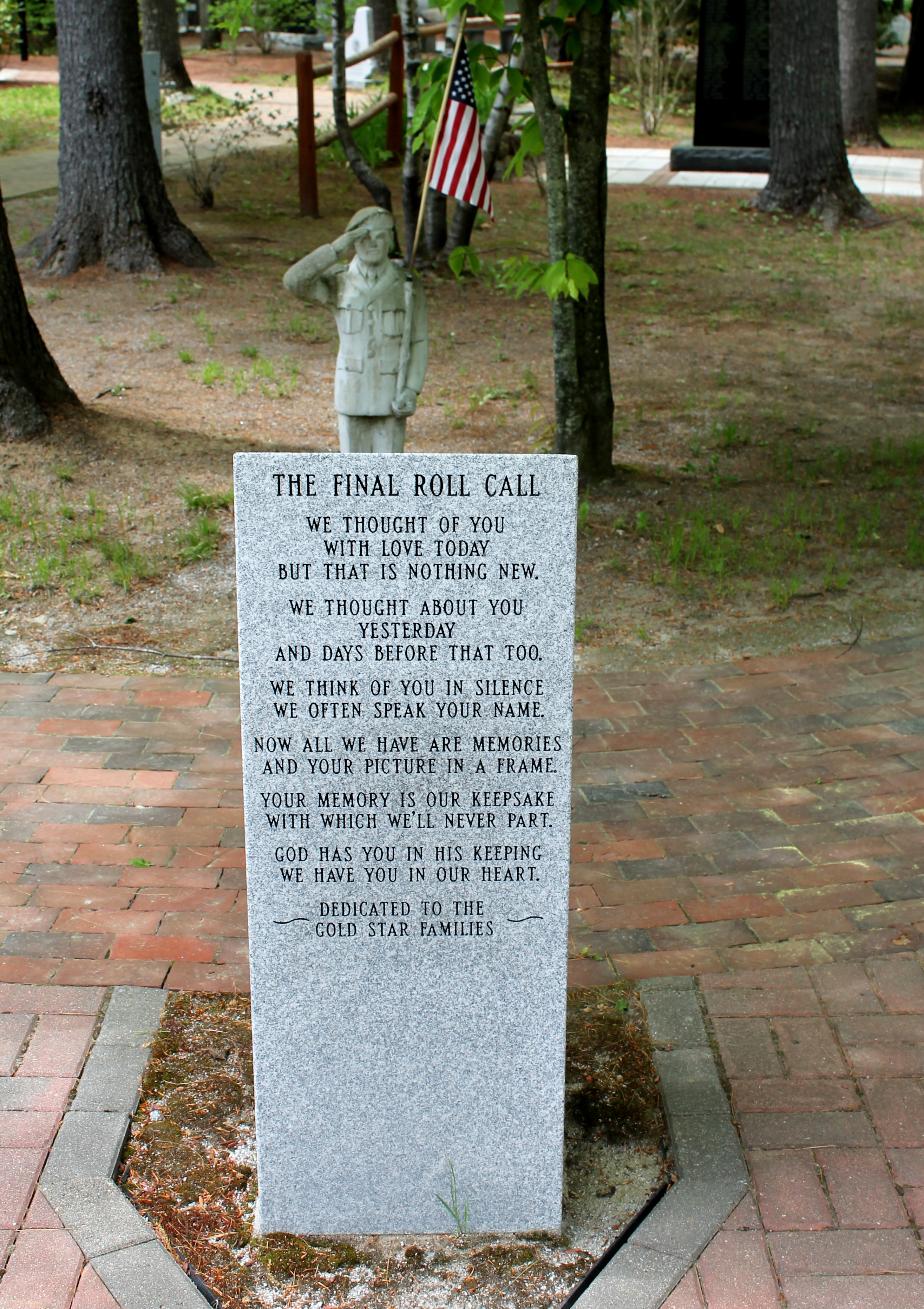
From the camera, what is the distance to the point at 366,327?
247 inches

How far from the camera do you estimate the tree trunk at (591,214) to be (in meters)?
7.70

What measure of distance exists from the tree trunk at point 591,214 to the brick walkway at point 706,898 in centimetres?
240

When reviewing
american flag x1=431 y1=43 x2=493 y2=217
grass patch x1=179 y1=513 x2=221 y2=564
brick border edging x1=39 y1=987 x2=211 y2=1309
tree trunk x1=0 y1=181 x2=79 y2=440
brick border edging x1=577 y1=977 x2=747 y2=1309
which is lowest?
brick border edging x1=577 y1=977 x2=747 y2=1309

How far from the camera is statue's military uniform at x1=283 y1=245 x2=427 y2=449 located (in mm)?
6164

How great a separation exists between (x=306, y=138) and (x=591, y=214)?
326 inches

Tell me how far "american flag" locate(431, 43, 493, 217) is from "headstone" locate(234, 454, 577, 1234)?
378 cm

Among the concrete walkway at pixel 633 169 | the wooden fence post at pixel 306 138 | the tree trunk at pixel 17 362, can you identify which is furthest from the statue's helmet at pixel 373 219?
the concrete walkway at pixel 633 169

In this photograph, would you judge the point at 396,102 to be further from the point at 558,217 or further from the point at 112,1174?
the point at 112,1174

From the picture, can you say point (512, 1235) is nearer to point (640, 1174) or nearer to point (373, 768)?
point (640, 1174)

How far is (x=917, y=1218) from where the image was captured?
328cm

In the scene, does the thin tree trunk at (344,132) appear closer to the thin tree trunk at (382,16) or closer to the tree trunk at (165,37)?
the thin tree trunk at (382,16)

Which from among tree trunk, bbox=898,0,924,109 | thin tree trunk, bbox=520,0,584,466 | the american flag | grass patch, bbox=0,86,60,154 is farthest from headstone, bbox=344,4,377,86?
the american flag

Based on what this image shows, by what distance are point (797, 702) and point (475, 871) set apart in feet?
10.3

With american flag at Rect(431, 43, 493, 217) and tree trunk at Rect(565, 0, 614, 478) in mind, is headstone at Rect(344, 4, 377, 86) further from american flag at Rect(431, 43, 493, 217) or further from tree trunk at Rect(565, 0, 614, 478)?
american flag at Rect(431, 43, 493, 217)
